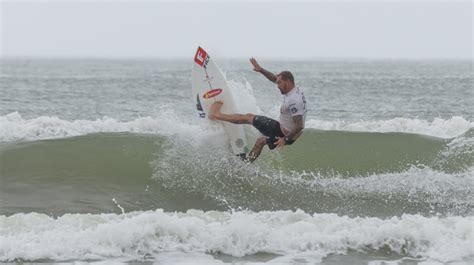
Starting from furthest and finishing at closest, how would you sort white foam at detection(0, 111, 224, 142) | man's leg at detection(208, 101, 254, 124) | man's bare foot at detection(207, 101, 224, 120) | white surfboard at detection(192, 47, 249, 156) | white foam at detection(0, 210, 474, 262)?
1. white foam at detection(0, 111, 224, 142)
2. white surfboard at detection(192, 47, 249, 156)
3. man's bare foot at detection(207, 101, 224, 120)
4. man's leg at detection(208, 101, 254, 124)
5. white foam at detection(0, 210, 474, 262)

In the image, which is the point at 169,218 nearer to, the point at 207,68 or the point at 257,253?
the point at 257,253

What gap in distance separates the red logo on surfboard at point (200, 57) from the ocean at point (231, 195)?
0.31 metres

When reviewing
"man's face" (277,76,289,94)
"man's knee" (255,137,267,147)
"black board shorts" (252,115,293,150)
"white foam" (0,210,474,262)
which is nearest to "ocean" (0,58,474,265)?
"white foam" (0,210,474,262)

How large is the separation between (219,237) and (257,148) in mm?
2708

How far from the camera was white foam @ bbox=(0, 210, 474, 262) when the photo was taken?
21.1 feet

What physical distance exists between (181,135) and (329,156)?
3.13 m

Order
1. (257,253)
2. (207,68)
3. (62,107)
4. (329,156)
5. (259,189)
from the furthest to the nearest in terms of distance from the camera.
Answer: (62,107)
(329,156)
(207,68)
(259,189)
(257,253)

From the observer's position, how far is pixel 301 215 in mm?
7445

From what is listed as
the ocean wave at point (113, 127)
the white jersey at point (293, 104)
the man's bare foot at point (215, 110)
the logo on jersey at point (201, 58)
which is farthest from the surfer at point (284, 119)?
the ocean wave at point (113, 127)

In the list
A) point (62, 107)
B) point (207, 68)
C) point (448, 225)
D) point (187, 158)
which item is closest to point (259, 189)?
point (187, 158)

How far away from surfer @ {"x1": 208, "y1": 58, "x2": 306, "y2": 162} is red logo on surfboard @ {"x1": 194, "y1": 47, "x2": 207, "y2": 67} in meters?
1.03

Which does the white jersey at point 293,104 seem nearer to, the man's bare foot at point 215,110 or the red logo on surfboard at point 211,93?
the man's bare foot at point 215,110

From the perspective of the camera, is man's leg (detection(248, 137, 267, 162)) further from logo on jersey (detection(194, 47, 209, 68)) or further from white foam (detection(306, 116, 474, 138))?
white foam (detection(306, 116, 474, 138))

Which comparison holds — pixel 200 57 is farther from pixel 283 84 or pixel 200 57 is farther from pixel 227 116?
pixel 283 84
